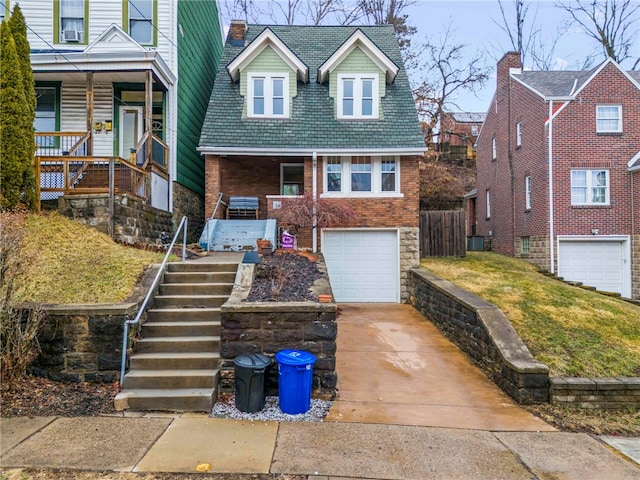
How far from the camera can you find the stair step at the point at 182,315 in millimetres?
6234

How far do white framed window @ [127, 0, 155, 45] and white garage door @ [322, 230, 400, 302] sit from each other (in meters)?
8.25

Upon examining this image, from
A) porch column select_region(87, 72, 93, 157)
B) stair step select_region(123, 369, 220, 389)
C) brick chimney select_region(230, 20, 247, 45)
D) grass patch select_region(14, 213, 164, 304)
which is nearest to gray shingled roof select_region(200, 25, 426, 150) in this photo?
brick chimney select_region(230, 20, 247, 45)

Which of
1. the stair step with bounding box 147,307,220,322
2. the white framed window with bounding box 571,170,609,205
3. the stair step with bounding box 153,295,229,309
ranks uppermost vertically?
the white framed window with bounding box 571,170,609,205

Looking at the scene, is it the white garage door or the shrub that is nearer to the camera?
the shrub

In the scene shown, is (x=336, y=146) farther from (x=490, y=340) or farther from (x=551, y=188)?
(x=551, y=188)

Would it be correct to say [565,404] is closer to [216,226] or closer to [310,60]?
[216,226]

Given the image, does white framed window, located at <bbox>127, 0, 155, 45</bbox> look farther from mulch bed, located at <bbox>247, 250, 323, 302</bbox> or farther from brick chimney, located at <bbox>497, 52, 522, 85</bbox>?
brick chimney, located at <bbox>497, 52, 522, 85</bbox>

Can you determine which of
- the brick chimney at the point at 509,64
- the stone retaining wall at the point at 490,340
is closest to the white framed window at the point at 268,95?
the stone retaining wall at the point at 490,340

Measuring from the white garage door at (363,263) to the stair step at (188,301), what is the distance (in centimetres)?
618

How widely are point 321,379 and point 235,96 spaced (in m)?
10.9

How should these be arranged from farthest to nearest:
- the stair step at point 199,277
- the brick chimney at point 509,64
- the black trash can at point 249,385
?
the brick chimney at point 509,64
the stair step at point 199,277
the black trash can at point 249,385

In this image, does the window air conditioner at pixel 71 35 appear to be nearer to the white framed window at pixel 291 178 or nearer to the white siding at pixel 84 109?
the white siding at pixel 84 109

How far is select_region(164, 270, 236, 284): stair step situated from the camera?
707cm

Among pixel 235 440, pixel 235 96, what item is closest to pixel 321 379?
pixel 235 440
